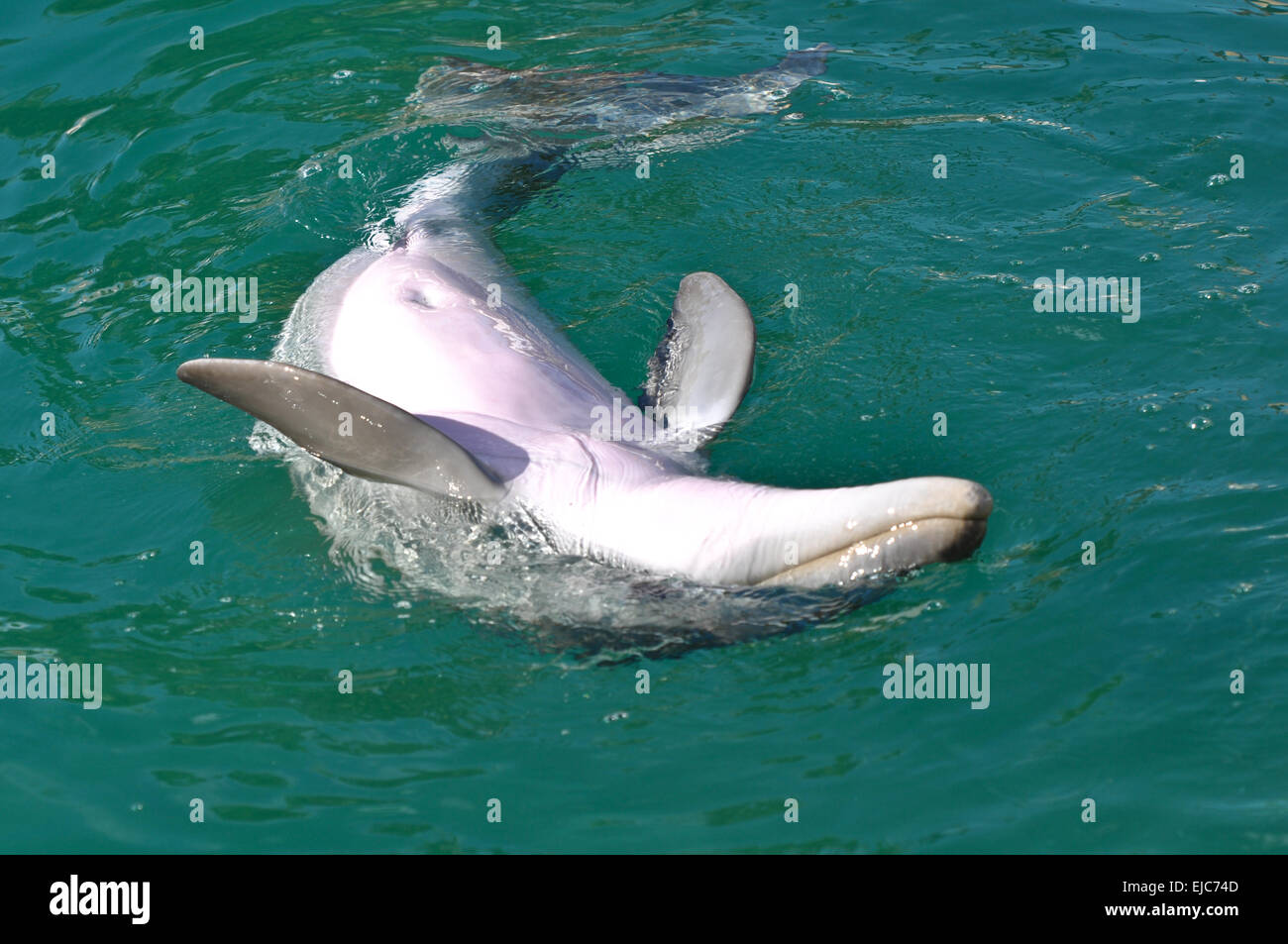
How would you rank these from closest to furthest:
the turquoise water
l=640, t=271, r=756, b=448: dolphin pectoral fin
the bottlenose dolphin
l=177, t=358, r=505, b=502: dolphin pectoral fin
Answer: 1. the turquoise water
2. the bottlenose dolphin
3. l=177, t=358, r=505, b=502: dolphin pectoral fin
4. l=640, t=271, r=756, b=448: dolphin pectoral fin

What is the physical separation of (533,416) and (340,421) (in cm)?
123

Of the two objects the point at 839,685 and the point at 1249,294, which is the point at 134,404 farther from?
the point at 1249,294

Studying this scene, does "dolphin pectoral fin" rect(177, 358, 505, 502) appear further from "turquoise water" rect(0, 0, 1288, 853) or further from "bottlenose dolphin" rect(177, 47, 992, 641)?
"turquoise water" rect(0, 0, 1288, 853)

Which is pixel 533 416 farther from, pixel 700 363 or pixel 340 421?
pixel 340 421

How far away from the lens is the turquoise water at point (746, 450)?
490 centimetres

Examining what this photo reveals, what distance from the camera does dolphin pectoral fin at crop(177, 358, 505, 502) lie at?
16.9 ft

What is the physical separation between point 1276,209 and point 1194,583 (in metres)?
3.90

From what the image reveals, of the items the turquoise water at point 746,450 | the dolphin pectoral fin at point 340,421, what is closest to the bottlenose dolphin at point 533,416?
the dolphin pectoral fin at point 340,421

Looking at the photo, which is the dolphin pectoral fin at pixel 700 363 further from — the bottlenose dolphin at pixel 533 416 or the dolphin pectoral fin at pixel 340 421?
the dolphin pectoral fin at pixel 340 421

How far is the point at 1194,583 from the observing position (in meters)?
5.68

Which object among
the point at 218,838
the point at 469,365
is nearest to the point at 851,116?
the point at 469,365

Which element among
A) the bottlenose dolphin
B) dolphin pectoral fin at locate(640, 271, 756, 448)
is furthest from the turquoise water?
the bottlenose dolphin
